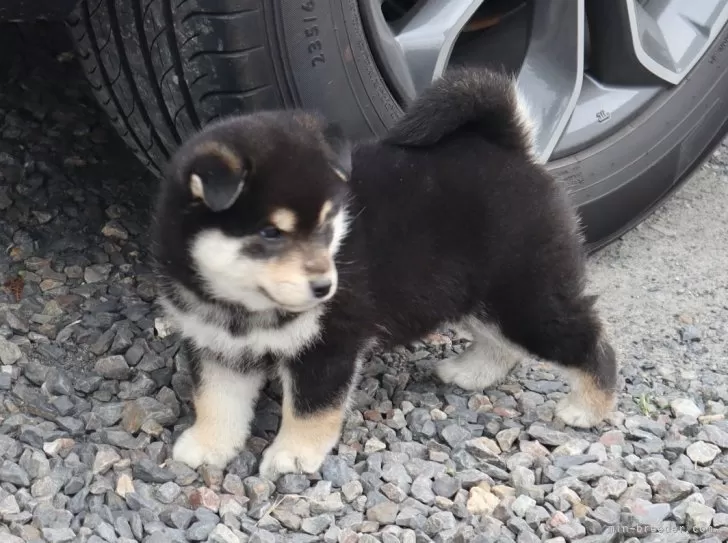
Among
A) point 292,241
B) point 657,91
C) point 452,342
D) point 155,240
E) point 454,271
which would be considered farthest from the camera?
point 657,91

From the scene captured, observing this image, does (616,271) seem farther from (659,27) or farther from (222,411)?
(222,411)

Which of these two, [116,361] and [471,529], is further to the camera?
[116,361]

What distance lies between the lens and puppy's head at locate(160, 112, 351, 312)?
7.03 feet

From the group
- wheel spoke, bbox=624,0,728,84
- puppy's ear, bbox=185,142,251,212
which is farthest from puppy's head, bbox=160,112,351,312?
wheel spoke, bbox=624,0,728,84

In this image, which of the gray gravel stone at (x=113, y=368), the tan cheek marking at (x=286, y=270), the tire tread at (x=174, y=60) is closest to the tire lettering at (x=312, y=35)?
the tire tread at (x=174, y=60)

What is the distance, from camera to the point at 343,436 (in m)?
2.62

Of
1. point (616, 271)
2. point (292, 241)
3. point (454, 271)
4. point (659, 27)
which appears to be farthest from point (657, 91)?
point (292, 241)

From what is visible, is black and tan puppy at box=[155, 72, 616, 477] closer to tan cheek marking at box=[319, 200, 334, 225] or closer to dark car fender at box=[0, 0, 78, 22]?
tan cheek marking at box=[319, 200, 334, 225]

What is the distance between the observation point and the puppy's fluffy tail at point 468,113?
2514mm

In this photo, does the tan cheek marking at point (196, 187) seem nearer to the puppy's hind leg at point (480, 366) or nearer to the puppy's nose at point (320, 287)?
the puppy's nose at point (320, 287)

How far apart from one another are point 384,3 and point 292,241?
1.33 meters

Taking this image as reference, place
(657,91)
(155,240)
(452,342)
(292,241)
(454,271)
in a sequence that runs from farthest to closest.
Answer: (657,91) → (452,342) → (454,271) → (155,240) → (292,241)

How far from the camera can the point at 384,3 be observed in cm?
324

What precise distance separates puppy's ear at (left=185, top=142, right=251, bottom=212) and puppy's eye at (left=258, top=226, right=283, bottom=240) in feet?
0.35
